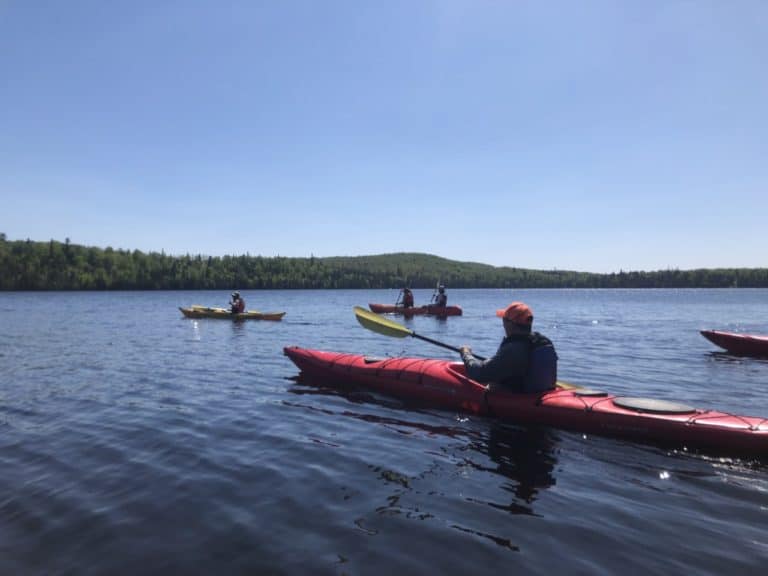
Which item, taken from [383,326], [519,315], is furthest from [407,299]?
[519,315]

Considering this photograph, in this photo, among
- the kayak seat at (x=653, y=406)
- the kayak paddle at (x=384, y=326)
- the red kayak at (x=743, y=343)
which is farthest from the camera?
the red kayak at (x=743, y=343)

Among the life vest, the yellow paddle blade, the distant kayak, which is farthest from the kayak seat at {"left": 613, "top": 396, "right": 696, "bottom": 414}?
the distant kayak

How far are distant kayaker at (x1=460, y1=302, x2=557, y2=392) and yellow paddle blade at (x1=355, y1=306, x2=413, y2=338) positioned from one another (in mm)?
3780

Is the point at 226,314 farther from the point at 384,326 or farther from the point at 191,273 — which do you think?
the point at 191,273

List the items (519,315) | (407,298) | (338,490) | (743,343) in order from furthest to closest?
(407,298) < (743,343) < (519,315) < (338,490)

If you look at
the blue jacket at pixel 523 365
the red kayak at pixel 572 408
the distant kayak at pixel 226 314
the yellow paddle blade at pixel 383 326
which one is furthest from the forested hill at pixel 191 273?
the blue jacket at pixel 523 365

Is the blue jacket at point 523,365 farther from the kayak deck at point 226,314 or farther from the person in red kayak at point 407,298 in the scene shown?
the person in red kayak at point 407,298

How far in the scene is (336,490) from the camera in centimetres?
556

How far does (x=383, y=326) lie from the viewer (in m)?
12.6

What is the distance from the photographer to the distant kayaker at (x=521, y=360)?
776cm

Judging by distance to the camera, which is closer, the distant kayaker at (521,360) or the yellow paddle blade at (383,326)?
the distant kayaker at (521,360)

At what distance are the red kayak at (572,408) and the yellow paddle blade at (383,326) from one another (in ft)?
4.10

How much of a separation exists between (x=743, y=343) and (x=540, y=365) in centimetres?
1422

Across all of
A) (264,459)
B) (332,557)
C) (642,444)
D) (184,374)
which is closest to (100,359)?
(184,374)
